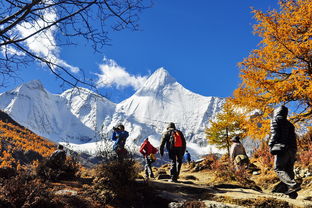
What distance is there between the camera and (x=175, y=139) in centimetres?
750

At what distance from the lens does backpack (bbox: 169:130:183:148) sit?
7.47 meters

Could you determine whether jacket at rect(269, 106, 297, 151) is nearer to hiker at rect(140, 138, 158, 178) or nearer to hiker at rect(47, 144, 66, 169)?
hiker at rect(140, 138, 158, 178)

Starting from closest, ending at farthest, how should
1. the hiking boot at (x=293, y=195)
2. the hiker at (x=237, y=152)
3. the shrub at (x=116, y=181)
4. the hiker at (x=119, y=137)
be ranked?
the shrub at (x=116, y=181)
the hiking boot at (x=293, y=195)
the hiker at (x=119, y=137)
the hiker at (x=237, y=152)

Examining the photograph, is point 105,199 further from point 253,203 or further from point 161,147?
point 161,147

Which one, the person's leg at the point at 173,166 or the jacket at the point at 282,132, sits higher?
the jacket at the point at 282,132

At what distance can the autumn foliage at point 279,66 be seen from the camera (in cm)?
1009

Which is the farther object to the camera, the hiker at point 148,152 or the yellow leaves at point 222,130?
the yellow leaves at point 222,130

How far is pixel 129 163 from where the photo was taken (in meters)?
5.32

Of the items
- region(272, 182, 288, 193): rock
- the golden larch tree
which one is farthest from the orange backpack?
the golden larch tree

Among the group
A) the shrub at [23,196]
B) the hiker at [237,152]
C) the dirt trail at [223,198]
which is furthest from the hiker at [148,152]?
the shrub at [23,196]

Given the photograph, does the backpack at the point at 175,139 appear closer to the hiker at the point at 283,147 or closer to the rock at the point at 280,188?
the hiker at the point at 283,147

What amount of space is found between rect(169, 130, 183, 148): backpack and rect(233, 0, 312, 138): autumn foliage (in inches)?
200

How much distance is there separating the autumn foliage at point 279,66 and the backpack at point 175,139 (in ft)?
16.7

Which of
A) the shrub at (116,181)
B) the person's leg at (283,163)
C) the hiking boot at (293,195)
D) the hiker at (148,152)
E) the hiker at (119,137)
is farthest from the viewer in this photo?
the hiker at (148,152)
